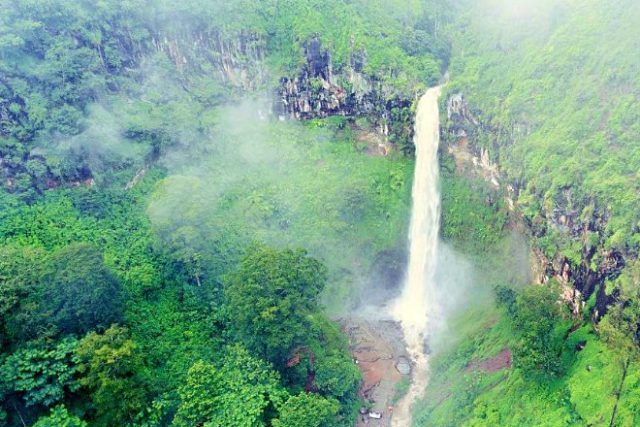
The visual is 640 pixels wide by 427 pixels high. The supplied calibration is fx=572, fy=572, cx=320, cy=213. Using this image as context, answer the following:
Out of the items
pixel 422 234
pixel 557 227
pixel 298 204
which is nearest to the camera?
pixel 557 227

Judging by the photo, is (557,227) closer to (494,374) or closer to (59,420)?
(494,374)

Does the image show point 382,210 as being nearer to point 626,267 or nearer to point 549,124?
point 549,124

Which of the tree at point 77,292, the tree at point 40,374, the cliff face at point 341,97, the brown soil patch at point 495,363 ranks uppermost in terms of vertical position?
the cliff face at point 341,97

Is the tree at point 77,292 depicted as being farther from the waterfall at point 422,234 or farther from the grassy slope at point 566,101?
the grassy slope at point 566,101

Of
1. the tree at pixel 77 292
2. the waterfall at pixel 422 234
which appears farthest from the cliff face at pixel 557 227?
the tree at pixel 77 292

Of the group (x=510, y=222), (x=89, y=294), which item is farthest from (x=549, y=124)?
(x=89, y=294)

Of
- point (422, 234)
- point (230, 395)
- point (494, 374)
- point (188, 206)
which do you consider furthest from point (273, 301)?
point (422, 234)
